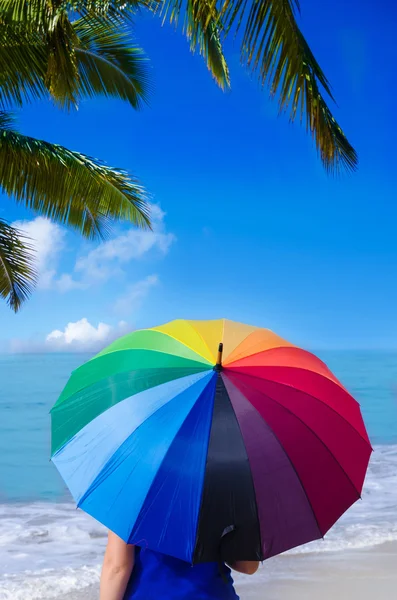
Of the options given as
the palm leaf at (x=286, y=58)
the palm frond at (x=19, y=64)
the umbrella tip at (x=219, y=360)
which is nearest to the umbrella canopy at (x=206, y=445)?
the umbrella tip at (x=219, y=360)

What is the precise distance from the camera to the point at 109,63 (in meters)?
9.88

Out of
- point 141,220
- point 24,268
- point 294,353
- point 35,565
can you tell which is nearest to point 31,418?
point 24,268

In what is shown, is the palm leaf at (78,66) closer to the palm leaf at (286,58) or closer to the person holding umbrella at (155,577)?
the palm leaf at (286,58)

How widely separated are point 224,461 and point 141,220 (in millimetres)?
9268

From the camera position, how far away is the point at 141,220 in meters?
10.9

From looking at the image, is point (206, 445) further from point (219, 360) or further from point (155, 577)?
point (155, 577)

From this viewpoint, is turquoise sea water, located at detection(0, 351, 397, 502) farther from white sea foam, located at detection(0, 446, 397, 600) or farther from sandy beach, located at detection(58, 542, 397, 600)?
sandy beach, located at detection(58, 542, 397, 600)

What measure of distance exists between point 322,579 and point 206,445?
4942 millimetres

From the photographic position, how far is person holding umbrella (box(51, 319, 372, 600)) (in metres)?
1.78

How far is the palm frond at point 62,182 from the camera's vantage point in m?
9.38

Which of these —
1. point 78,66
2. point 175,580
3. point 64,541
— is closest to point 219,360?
point 175,580

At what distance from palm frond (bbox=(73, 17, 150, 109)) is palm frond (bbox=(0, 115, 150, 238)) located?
110cm

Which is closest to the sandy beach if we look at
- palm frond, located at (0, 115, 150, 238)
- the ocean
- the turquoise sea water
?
the ocean

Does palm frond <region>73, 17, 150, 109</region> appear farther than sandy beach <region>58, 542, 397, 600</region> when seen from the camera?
Yes
